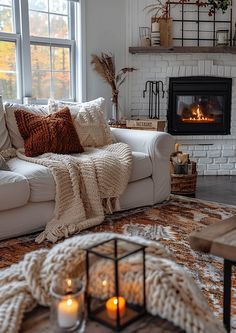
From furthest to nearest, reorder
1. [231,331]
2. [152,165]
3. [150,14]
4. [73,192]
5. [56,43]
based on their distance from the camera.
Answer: [150,14] < [56,43] < [152,165] < [73,192] < [231,331]

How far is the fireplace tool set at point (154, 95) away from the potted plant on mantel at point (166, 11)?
17.7 inches

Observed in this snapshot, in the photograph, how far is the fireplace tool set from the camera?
4.97 m

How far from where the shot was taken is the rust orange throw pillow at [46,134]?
3.08m

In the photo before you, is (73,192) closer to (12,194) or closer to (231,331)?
(12,194)

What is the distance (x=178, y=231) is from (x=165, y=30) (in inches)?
109

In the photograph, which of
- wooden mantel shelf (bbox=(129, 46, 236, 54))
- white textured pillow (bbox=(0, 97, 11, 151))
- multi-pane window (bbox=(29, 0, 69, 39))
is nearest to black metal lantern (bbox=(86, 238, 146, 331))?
white textured pillow (bbox=(0, 97, 11, 151))

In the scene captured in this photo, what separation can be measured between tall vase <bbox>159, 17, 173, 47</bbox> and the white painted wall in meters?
0.42

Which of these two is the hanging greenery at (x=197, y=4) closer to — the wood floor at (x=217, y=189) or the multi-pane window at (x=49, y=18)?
the multi-pane window at (x=49, y=18)

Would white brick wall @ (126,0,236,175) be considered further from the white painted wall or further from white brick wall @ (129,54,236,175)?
the white painted wall

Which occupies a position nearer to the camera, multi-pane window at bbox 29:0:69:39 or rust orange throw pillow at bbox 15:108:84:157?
rust orange throw pillow at bbox 15:108:84:157

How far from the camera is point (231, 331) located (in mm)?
1657

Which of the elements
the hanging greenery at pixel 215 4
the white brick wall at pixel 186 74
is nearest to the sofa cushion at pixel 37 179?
the white brick wall at pixel 186 74

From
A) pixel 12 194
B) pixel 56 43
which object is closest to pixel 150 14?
pixel 56 43

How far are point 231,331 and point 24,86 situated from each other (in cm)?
316
